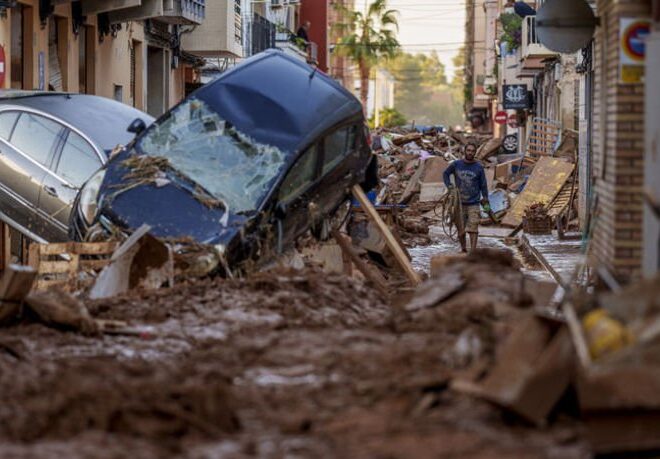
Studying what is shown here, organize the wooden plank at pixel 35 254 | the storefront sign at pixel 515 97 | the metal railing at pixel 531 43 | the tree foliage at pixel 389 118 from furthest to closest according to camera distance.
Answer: the tree foliage at pixel 389 118
the storefront sign at pixel 515 97
the metal railing at pixel 531 43
the wooden plank at pixel 35 254

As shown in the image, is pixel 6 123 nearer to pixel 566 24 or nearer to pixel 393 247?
pixel 393 247

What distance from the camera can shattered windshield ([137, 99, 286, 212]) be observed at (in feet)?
47.0

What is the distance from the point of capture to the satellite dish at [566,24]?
50.5 feet

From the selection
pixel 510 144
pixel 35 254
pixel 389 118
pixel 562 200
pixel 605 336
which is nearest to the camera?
pixel 605 336

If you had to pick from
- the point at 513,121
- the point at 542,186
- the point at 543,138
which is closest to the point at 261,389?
the point at 542,186

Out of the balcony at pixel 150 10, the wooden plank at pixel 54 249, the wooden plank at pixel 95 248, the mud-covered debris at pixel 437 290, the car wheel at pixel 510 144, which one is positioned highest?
the balcony at pixel 150 10

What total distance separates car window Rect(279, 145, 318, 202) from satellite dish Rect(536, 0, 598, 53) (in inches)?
108

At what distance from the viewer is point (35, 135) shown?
17406 mm

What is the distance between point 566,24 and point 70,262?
5.26 m

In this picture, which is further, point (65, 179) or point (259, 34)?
point (259, 34)

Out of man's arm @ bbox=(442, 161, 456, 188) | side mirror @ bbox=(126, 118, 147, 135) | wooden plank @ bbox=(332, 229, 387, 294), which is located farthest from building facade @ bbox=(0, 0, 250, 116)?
wooden plank @ bbox=(332, 229, 387, 294)

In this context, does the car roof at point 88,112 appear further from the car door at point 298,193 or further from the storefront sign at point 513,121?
the storefront sign at point 513,121

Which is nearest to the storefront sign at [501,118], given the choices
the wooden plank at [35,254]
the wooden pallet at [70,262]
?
the wooden plank at [35,254]

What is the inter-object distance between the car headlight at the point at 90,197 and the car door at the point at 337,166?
2.06 metres
